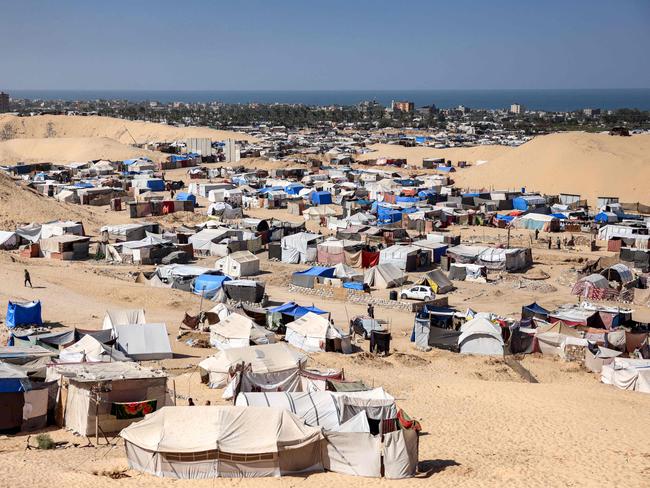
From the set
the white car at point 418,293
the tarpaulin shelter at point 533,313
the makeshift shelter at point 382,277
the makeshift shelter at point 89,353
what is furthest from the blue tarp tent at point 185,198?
the makeshift shelter at point 89,353

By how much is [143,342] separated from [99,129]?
9476 centimetres

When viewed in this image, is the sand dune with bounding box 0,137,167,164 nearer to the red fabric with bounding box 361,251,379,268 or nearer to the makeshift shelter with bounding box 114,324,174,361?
the red fabric with bounding box 361,251,379,268

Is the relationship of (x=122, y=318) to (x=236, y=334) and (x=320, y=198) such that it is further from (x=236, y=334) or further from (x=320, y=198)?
(x=320, y=198)

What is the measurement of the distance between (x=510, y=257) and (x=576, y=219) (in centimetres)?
1274

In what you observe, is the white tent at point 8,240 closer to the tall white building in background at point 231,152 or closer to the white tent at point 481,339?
the white tent at point 481,339

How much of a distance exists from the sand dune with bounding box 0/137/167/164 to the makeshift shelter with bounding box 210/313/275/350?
57274 mm

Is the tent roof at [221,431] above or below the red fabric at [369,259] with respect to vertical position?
above

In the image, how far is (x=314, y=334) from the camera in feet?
70.8

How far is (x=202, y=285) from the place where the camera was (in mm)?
A: 27391

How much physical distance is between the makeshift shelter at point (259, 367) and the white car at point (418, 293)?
10710 mm

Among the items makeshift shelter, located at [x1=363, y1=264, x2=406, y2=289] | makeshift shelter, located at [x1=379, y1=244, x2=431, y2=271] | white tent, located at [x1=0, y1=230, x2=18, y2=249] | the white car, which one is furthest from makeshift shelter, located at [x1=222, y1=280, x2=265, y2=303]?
white tent, located at [x1=0, y1=230, x2=18, y2=249]

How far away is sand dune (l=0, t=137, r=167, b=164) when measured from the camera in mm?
77688

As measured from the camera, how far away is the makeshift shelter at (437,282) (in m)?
28.9

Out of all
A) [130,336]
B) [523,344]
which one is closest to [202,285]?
[130,336]
